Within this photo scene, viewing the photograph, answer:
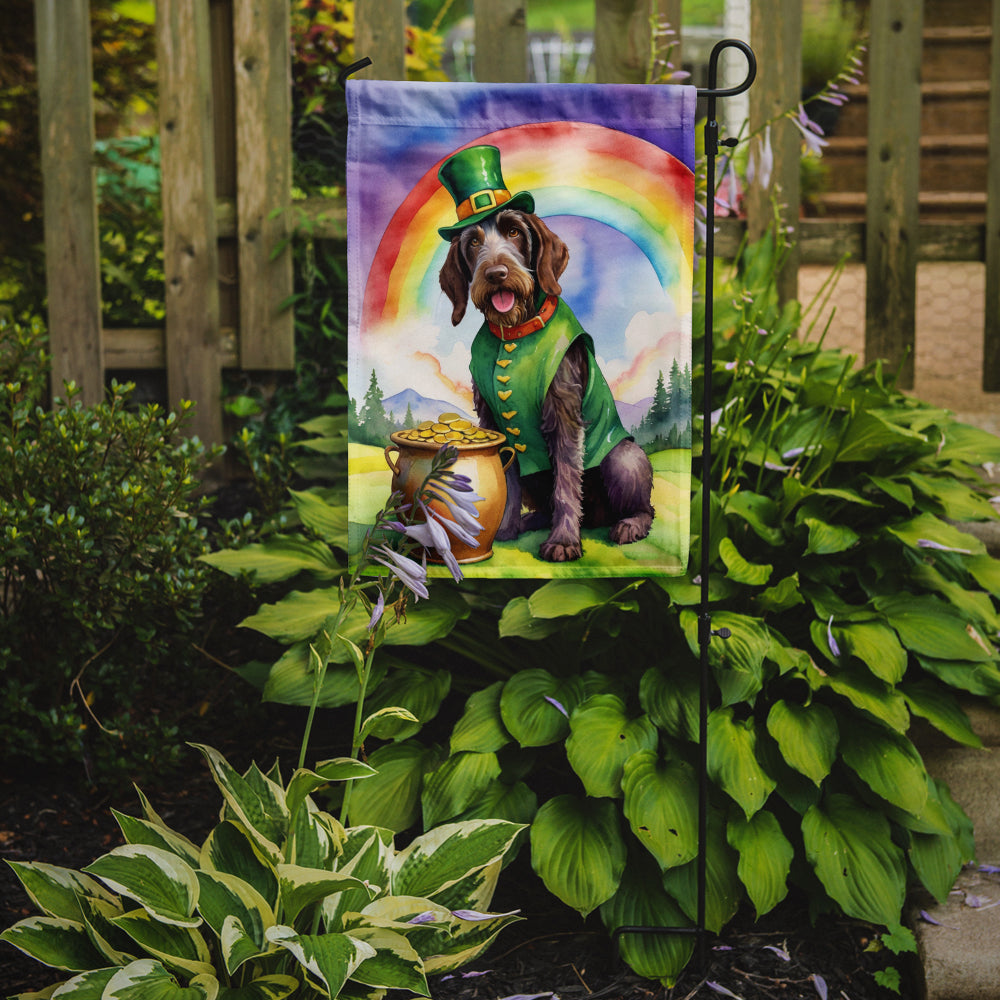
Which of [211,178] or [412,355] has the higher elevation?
[211,178]

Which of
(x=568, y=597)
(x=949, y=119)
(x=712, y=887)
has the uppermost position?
(x=949, y=119)

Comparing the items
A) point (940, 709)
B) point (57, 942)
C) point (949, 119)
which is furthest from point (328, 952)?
point (949, 119)

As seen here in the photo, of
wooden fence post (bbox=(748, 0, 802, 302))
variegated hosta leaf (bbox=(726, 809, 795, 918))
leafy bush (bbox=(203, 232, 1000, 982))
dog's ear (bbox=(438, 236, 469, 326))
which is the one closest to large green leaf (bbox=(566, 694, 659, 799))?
leafy bush (bbox=(203, 232, 1000, 982))

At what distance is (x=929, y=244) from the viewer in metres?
3.54

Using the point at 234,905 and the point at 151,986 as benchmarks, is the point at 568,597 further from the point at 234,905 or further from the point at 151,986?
the point at 151,986

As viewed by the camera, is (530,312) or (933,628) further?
(933,628)

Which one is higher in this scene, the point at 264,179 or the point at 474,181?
the point at 264,179

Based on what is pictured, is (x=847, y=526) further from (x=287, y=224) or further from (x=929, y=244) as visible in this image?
(x=287, y=224)

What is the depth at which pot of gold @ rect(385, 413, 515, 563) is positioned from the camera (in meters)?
1.85

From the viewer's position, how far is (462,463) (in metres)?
1.88

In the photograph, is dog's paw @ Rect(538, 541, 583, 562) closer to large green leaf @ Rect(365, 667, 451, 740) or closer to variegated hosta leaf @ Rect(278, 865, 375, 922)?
large green leaf @ Rect(365, 667, 451, 740)

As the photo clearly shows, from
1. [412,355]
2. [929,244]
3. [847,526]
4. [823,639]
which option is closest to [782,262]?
[929,244]

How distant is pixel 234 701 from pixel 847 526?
1.53 metres

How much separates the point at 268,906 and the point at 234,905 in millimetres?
76
